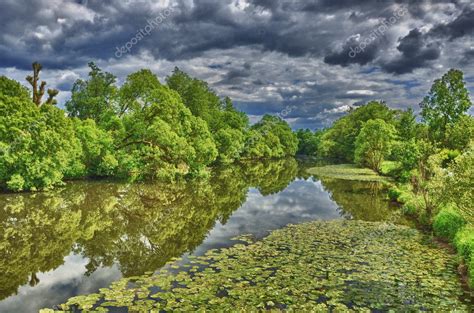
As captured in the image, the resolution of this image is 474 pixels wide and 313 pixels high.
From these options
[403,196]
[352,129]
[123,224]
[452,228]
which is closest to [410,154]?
[403,196]

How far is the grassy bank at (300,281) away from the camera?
466 inches

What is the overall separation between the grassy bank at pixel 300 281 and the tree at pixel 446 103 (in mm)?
27808

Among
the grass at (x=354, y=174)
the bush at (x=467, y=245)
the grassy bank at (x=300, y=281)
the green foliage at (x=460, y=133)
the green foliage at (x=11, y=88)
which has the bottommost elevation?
the grass at (x=354, y=174)

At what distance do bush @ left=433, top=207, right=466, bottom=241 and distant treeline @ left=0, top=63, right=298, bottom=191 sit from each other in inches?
1191

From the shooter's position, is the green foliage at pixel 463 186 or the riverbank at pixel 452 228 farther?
the green foliage at pixel 463 186

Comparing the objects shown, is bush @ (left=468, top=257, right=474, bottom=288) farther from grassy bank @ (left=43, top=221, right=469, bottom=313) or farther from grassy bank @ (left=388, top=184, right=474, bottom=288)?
grassy bank @ (left=43, top=221, right=469, bottom=313)

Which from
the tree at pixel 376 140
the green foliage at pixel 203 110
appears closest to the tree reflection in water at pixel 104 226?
the tree at pixel 376 140

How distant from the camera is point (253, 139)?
106 m

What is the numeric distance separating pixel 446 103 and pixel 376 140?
1995 centimetres

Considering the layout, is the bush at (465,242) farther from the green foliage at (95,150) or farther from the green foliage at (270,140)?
the green foliage at (270,140)

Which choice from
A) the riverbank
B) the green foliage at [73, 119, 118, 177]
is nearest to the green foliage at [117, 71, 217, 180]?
the green foliage at [73, 119, 118, 177]

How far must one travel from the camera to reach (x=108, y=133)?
155 ft

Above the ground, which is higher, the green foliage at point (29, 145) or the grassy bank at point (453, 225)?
the green foliage at point (29, 145)

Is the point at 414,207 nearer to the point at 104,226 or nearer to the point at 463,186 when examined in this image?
the point at 463,186
